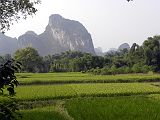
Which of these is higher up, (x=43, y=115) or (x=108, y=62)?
(x=108, y=62)

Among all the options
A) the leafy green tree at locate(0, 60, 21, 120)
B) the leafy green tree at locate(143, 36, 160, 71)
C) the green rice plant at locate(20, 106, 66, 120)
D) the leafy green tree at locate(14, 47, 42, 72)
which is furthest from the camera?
the leafy green tree at locate(14, 47, 42, 72)

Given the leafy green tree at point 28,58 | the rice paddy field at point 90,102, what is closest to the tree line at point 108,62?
the leafy green tree at point 28,58

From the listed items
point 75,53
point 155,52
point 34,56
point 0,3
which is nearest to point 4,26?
point 0,3

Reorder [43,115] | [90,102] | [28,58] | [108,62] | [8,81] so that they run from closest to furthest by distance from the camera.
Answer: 1. [8,81]
2. [43,115]
3. [90,102]
4. [108,62]
5. [28,58]

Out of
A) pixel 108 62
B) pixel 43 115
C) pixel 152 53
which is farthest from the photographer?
pixel 108 62

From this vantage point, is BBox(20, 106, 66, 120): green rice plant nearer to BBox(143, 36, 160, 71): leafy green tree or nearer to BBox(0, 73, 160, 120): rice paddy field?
BBox(0, 73, 160, 120): rice paddy field

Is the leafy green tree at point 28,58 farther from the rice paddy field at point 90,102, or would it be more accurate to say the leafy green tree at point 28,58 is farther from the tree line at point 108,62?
the rice paddy field at point 90,102

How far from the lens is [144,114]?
537 inches

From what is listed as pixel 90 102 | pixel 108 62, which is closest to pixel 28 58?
pixel 108 62

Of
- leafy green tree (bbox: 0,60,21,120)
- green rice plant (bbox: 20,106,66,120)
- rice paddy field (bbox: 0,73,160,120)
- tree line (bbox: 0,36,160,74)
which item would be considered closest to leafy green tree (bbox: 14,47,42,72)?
tree line (bbox: 0,36,160,74)

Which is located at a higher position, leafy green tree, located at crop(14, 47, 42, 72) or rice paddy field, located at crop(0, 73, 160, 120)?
leafy green tree, located at crop(14, 47, 42, 72)

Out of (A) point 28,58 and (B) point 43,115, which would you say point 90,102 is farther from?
(A) point 28,58

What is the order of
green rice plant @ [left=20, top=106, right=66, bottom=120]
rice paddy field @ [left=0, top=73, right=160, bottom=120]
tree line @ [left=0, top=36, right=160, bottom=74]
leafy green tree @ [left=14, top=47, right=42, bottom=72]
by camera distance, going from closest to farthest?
green rice plant @ [left=20, top=106, right=66, bottom=120] < rice paddy field @ [left=0, top=73, right=160, bottom=120] < tree line @ [left=0, top=36, right=160, bottom=74] < leafy green tree @ [left=14, top=47, right=42, bottom=72]

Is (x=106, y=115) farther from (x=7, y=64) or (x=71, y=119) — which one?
(x=7, y=64)
